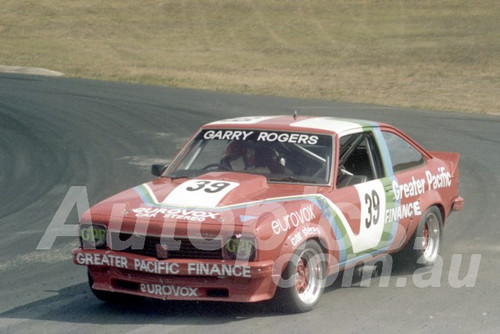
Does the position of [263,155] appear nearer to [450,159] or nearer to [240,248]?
[240,248]

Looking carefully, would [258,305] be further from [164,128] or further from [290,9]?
[290,9]

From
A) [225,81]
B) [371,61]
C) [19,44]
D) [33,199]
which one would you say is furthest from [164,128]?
[19,44]

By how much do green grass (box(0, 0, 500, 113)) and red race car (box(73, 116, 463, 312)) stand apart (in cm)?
1603

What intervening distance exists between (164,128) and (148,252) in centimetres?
1249

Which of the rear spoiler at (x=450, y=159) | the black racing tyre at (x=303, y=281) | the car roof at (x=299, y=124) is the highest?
the car roof at (x=299, y=124)

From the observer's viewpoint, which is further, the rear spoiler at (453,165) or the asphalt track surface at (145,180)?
the rear spoiler at (453,165)

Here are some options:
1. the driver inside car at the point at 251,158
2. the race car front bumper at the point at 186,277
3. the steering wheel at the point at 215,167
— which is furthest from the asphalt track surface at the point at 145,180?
the steering wheel at the point at 215,167

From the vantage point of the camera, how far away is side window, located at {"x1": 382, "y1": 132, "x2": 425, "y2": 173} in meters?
8.75

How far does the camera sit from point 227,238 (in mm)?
6727

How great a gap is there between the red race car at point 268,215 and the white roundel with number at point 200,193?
10mm

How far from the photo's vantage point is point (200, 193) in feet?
23.9

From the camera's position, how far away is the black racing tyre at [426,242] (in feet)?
28.3

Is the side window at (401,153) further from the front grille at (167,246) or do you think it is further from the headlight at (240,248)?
the front grille at (167,246)

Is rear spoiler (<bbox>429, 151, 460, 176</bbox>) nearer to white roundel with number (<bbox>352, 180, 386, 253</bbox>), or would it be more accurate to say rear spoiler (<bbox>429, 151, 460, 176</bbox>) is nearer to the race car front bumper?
white roundel with number (<bbox>352, 180, 386, 253</bbox>)
